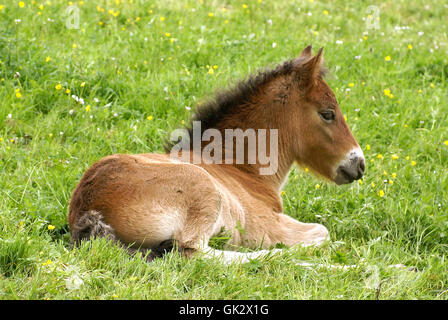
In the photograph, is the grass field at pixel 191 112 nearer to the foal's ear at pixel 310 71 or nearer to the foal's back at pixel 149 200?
the foal's back at pixel 149 200

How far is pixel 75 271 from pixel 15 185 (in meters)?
1.84

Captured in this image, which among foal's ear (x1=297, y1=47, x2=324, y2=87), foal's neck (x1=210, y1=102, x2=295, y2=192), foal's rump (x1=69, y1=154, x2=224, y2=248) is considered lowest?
foal's rump (x1=69, y1=154, x2=224, y2=248)

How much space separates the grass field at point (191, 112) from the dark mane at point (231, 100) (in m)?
0.26

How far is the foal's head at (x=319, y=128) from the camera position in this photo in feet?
19.0

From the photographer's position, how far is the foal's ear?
572 centimetres

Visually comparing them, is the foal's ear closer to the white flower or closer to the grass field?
the grass field

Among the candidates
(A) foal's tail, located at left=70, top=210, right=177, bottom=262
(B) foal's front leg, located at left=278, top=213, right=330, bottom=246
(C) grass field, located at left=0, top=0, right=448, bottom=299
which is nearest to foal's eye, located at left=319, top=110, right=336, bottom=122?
(C) grass field, located at left=0, top=0, right=448, bottom=299

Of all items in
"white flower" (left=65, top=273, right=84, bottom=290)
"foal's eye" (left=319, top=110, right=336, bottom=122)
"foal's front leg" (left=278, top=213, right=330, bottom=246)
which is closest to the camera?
"white flower" (left=65, top=273, right=84, bottom=290)

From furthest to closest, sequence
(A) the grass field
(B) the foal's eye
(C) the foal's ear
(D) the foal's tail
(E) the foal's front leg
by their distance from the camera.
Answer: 1. (B) the foal's eye
2. (C) the foal's ear
3. (E) the foal's front leg
4. (D) the foal's tail
5. (A) the grass field

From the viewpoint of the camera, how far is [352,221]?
19.2 ft

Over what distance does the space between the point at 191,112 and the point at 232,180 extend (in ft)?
2.99

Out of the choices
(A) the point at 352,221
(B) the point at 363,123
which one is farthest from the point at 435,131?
(A) the point at 352,221

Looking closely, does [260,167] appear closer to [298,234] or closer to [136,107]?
[298,234]

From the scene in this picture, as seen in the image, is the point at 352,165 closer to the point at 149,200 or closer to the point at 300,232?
the point at 300,232
